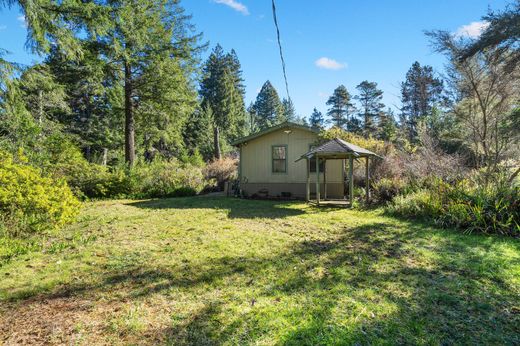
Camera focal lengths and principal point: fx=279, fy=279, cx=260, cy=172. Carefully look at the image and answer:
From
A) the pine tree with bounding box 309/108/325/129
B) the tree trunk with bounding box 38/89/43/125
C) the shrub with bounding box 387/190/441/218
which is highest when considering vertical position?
the pine tree with bounding box 309/108/325/129

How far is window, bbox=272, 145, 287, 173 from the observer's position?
13453 mm

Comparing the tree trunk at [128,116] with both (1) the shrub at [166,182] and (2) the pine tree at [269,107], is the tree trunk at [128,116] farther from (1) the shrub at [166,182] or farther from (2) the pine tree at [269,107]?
(2) the pine tree at [269,107]

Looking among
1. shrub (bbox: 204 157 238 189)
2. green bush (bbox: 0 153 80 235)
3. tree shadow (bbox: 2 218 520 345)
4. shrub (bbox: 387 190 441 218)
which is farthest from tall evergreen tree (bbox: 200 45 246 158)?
tree shadow (bbox: 2 218 520 345)

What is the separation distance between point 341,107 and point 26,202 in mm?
52111

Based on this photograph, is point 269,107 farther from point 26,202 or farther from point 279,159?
point 26,202

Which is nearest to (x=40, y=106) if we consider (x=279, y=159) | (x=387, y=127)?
(x=279, y=159)

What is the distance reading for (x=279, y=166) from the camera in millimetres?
13555

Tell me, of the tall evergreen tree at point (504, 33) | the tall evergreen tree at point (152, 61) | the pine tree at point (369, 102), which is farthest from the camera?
the pine tree at point (369, 102)

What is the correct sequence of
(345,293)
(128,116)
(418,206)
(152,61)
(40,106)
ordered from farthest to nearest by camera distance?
(128,116) < (152,61) < (40,106) < (418,206) < (345,293)

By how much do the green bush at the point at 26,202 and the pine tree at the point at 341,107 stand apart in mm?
49304

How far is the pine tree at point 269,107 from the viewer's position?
183 ft

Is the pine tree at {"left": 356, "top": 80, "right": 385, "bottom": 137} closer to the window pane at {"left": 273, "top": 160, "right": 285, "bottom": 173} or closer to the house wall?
the house wall

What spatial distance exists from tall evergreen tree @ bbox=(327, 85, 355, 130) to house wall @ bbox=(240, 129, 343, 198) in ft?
132

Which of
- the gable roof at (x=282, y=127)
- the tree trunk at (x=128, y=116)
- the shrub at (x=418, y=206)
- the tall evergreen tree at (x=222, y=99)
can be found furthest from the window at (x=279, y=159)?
the tall evergreen tree at (x=222, y=99)
